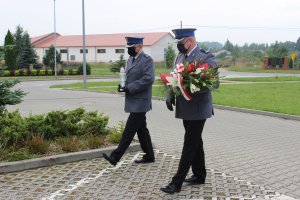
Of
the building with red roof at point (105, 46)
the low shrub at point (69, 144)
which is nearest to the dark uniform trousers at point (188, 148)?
the low shrub at point (69, 144)

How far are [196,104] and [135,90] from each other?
119cm

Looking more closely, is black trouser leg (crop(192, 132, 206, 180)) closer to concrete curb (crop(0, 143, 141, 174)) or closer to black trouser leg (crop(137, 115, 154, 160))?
black trouser leg (crop(137, 115, 154, 160))

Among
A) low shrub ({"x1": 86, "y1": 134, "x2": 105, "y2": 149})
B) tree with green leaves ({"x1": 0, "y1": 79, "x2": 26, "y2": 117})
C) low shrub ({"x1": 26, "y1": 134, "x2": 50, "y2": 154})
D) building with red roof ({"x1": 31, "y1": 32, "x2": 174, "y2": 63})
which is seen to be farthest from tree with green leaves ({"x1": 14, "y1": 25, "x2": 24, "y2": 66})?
low shrub ({"x1": 26, "y1": 134, "x2": 50, "y2": 154})

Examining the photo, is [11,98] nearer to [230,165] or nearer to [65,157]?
[65,157]

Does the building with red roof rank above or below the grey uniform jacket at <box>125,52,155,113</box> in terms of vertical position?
above

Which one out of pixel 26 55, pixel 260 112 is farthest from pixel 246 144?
pixel 26 55

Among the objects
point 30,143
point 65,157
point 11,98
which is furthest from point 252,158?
point 11,98

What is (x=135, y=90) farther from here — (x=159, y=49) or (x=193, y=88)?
(x=159, y=49)

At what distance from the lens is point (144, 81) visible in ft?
19.7

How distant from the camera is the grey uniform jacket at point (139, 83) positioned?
601cm

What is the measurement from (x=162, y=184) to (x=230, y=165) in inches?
57.7

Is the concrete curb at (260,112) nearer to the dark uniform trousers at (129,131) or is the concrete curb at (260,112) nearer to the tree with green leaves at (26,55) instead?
the dark uniform trousers at (129,131)

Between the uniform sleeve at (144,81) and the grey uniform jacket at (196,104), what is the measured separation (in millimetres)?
893

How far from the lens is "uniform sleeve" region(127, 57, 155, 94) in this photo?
6.00 m
